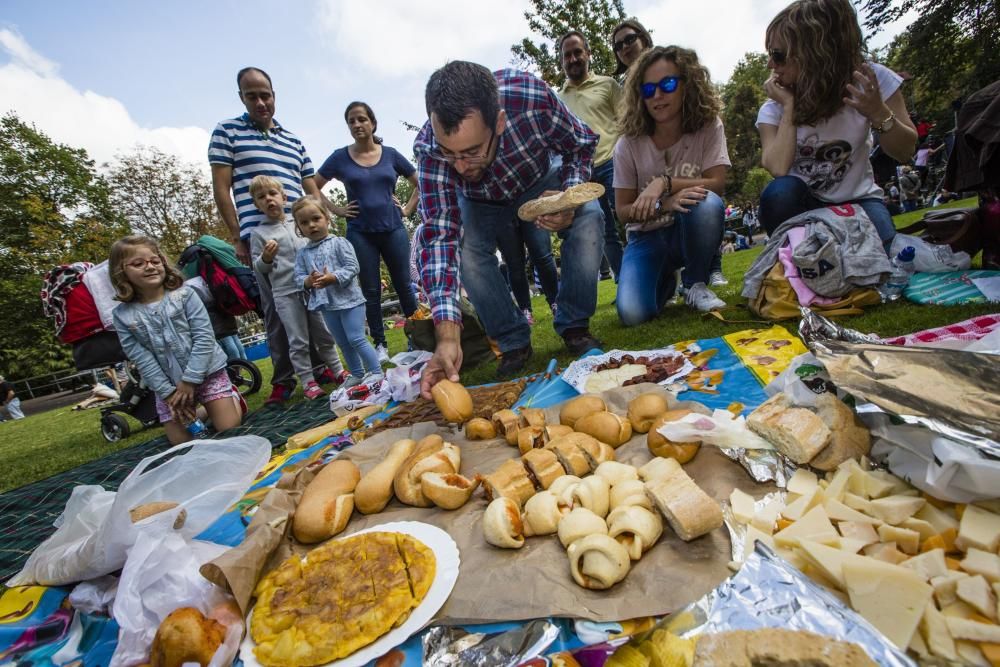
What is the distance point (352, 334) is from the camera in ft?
12.5

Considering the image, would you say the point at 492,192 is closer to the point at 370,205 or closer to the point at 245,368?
the point at 370,205

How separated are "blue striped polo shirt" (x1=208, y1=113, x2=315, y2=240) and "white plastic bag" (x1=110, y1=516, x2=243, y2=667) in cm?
350

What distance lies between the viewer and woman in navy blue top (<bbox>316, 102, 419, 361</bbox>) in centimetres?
453

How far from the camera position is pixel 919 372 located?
1138 millimetres

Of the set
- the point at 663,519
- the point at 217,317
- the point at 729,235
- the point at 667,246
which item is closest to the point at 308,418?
the point at 217,317

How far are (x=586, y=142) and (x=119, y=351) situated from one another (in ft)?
16.0

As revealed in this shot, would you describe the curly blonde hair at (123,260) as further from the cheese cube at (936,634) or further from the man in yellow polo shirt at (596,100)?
the cheese cube at (936,634)

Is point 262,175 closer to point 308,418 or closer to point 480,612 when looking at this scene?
point 308,418

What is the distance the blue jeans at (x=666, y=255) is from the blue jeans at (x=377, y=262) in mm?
2431

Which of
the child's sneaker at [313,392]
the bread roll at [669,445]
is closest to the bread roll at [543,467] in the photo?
the bread roll at [669,445]

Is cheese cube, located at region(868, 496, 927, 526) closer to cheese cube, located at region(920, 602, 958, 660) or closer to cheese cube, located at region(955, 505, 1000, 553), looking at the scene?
cheese cube, located at region(955, 505, 1000, 553)

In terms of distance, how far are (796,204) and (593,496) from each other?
298cm

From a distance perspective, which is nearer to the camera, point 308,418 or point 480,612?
point 480,612

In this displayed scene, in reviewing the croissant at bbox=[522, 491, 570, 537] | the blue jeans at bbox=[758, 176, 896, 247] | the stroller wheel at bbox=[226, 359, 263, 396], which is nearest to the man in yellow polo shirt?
the blue jeans at bbox=[758, 176, 896, 247]
